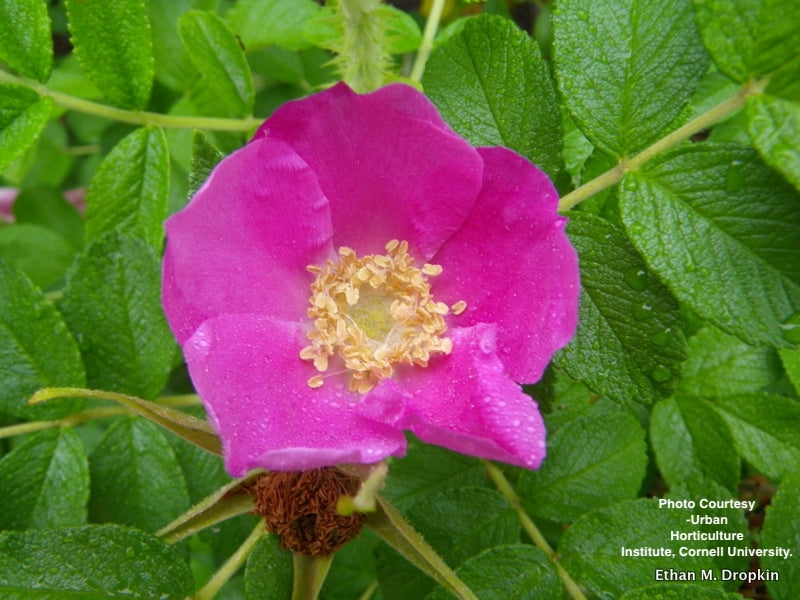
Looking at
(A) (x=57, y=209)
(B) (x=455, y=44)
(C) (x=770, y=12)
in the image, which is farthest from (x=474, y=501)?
(A) (x=57, y=209)

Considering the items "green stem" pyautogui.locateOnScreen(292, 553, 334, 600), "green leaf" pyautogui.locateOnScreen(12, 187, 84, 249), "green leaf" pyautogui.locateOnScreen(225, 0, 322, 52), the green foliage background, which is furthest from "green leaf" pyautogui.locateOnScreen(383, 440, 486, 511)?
"green leaf" pyautogui.locateOnScreen(12, 187, 84, 249)

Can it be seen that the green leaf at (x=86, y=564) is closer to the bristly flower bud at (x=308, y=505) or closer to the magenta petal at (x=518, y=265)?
the bristly flower bud at (x=308, y=505)

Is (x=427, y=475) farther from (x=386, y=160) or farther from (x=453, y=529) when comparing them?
(x=386, y=160)

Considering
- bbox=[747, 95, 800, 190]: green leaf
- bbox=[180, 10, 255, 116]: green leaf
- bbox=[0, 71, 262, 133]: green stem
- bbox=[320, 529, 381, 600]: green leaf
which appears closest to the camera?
bbox=[747, 95, 800, 190]: green leaf

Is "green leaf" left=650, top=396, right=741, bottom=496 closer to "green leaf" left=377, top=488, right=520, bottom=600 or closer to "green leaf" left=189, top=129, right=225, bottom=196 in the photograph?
"green leaf" left=377, top=488, right=520, bottom=600

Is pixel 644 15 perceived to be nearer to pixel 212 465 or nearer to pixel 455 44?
pixel 455 44

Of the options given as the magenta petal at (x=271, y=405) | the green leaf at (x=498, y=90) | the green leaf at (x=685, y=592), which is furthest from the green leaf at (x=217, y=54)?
the green leaf at (x=685, y=592)

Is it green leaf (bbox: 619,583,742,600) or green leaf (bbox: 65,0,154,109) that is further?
green leaf (bbox: 65,0,154,109)
